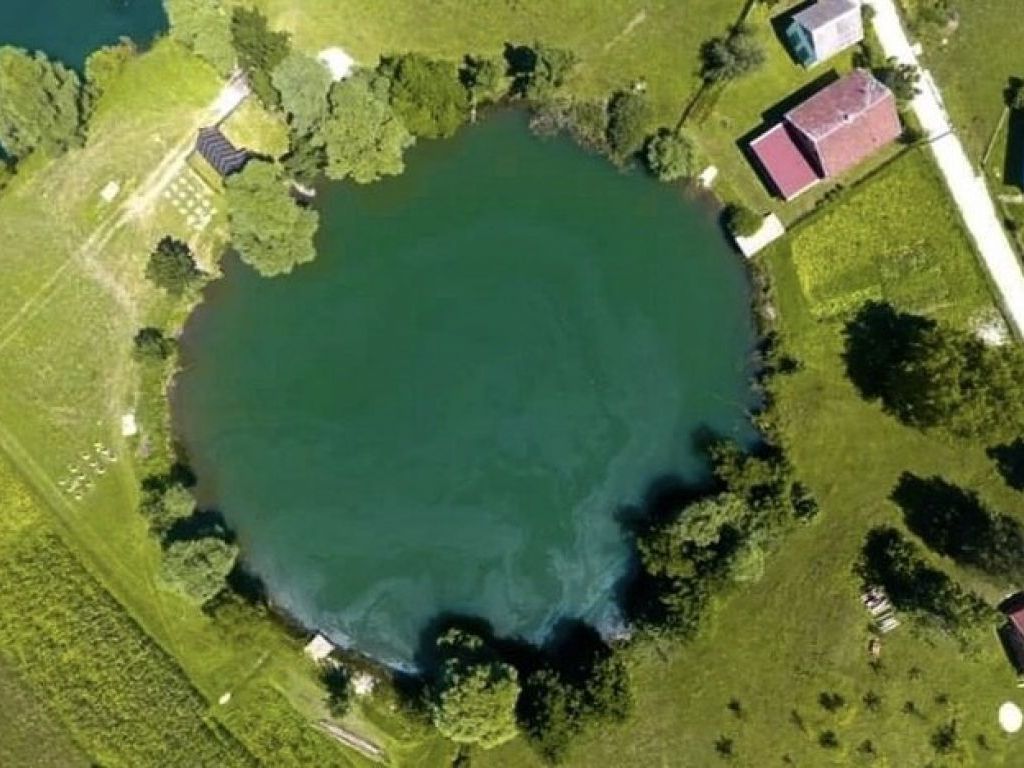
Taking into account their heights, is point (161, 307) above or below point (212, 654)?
above

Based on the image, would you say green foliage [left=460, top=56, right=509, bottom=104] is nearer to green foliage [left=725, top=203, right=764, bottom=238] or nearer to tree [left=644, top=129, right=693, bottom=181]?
tree [left=644, top=129, right=693, bottom=181]

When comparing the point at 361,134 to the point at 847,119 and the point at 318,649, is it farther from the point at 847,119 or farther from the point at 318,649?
the point at 318,649

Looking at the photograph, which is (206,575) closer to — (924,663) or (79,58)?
(79,58)

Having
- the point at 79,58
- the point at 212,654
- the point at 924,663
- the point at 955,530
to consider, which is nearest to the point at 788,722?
the point at 924,663

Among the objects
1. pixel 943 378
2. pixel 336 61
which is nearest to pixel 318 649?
pixel 336 61

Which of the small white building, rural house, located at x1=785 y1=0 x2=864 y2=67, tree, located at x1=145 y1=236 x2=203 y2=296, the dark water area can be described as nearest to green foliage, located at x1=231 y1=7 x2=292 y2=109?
the dark water area

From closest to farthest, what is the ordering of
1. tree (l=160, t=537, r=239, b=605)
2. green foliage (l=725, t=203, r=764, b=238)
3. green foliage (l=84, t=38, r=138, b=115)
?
1. tree (l=160, t=537, r=239, b=605)
2. green foliage (l=725, t=203, r=764, b=238)
3. green foliage (l=84, t=38, r=138, b=115)
